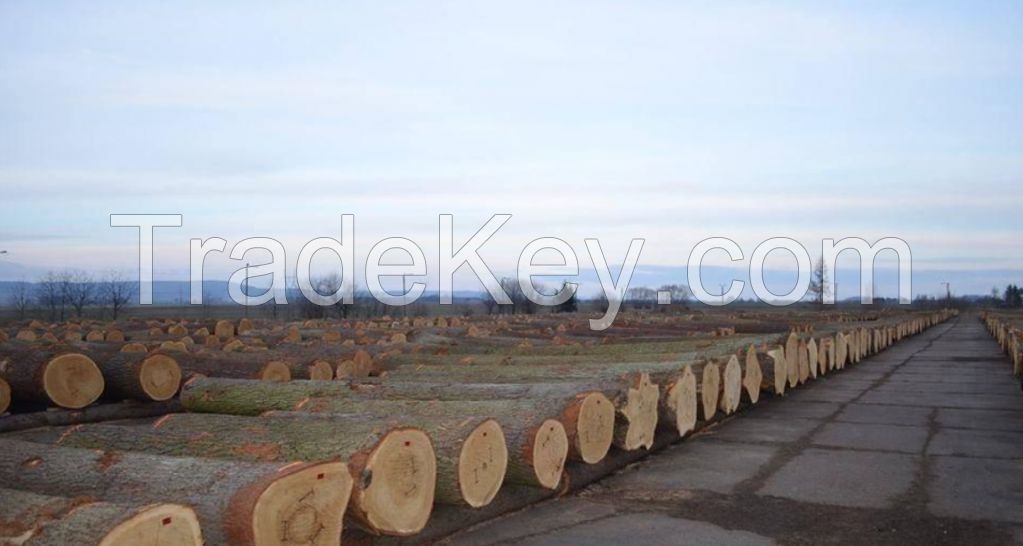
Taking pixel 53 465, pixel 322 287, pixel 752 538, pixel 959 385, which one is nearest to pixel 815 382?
pixel 959 385

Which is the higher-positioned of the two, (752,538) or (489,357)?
(489,357)

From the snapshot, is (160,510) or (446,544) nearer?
(160,510)

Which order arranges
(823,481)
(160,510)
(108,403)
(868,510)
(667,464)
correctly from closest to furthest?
(160,510)
(868,510)
(823,481)
(667,464)
(108,403)

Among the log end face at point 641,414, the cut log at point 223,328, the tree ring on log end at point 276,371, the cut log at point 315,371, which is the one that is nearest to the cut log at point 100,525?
the log end face at point 641,414

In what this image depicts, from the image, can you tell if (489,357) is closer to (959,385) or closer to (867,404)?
(867,404)

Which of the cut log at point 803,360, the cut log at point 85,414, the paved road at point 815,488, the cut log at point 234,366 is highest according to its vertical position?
the cut log at point 234,366

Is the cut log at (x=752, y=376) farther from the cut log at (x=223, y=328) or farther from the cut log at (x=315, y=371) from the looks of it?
the cut log at (x=223, y=328)

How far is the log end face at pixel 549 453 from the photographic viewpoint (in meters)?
6.30

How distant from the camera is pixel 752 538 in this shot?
5777 millimetres

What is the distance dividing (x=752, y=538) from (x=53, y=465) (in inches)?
181

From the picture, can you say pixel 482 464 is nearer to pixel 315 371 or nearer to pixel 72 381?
pixel 315 371

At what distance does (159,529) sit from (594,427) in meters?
4.37

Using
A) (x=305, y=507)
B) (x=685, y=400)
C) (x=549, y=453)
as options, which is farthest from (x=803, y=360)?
(x=305, y=507)

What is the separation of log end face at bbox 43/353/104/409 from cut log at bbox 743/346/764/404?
8.55 meters
